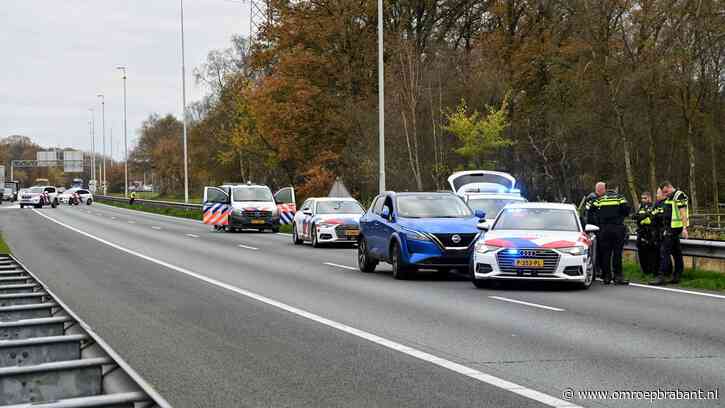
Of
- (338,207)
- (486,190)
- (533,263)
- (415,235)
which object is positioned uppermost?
(486,190)

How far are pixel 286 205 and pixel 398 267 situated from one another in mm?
25287

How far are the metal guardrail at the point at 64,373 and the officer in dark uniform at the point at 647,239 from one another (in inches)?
489

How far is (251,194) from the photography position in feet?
138

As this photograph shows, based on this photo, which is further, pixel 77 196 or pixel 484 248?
pixel 77 196

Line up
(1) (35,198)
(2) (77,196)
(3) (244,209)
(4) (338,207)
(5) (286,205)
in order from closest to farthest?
(4) (338,207) < (3) (244,209) < (5) (286,205) < (1) (35,198) < (2) (77,196)

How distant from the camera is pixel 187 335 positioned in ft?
36.4

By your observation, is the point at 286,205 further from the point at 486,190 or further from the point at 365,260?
the point at 365,260

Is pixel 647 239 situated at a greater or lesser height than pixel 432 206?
lesser

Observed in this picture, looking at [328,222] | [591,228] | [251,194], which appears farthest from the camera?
[251,194]

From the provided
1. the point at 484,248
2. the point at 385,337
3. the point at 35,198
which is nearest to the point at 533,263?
the point at 484,248

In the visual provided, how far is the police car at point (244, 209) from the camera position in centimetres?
4081

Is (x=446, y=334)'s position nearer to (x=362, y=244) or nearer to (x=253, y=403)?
(x=253, y=403)

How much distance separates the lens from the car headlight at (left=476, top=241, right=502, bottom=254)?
54.9ft

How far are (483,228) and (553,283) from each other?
1.90m
